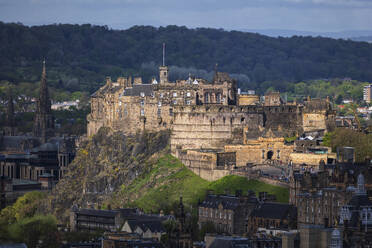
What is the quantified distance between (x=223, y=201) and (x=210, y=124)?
27627mm

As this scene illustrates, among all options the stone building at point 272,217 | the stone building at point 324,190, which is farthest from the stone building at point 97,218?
the stone building at point 324,190

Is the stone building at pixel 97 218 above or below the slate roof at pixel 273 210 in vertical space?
below

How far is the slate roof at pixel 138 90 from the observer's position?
172 metres

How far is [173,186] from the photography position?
155 metres

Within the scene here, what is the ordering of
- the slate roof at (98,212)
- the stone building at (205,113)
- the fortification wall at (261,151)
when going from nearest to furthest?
the slate roof at (98,212) → the fortification wall at (261,151) → the stone building at (205,113)

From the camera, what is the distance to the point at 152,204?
153500 mm

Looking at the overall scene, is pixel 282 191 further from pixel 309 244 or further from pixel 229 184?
pixel 309 244

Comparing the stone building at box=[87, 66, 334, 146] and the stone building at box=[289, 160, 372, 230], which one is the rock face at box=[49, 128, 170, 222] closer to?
the stone building at box=[87, 66, 334, 146]

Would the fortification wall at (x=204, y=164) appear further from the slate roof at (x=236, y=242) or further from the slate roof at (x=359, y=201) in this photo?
the slate roof at (x=359, y=201)

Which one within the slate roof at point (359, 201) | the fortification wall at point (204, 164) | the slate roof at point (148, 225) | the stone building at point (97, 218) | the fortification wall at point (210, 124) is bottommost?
the stone building at point (97, 218)

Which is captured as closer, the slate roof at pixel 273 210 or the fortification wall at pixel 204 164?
the slate roof at pixel 273 210

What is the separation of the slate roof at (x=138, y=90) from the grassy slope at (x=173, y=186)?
11.1 m

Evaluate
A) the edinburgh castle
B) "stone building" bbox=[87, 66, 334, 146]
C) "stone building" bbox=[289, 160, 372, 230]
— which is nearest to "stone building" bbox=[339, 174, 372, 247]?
"stone building" bbox=[289, 160, 372, 230]

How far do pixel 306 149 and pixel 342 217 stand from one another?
36.9 m
